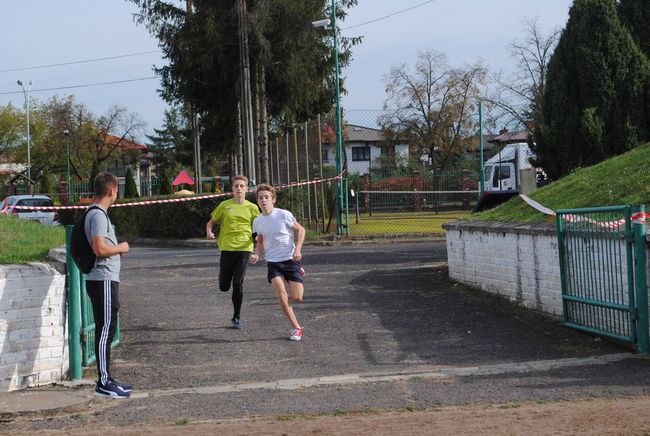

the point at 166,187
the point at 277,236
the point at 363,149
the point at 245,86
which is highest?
the point at 363,149

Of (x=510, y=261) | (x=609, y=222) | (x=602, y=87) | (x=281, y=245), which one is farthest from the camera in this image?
(x=602, y=87)

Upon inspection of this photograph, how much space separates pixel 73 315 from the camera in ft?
26.1

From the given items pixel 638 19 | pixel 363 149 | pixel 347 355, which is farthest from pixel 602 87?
pixel 363 149

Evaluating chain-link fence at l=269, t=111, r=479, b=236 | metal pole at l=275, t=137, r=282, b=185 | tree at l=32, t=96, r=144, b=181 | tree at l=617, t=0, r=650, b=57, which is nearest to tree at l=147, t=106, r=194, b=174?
tree at l=32, t=96, r=144, b=181

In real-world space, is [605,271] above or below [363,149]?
below

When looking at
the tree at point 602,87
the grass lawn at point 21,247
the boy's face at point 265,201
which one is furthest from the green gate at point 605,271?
the tree at point 602,87

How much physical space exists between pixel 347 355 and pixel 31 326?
A: 10.3ft

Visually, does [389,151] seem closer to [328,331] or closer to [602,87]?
[602,87]

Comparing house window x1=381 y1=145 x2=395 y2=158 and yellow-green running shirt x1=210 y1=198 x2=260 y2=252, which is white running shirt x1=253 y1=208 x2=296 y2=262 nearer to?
Result: yellow-green running shirt x1=210 y1=198 x2=260 y2=252

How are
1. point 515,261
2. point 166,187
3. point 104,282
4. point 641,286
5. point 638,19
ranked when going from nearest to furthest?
point 104,282 < point 641,286 < point 515,261 < point 638,19 < point 166,187

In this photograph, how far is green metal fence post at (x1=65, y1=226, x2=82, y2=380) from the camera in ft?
26.0

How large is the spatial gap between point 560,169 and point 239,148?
1772 cm

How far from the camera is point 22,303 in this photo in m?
7.56

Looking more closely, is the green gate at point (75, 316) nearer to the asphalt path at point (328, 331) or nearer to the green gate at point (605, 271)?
the asphalt path at point (328, 331)
